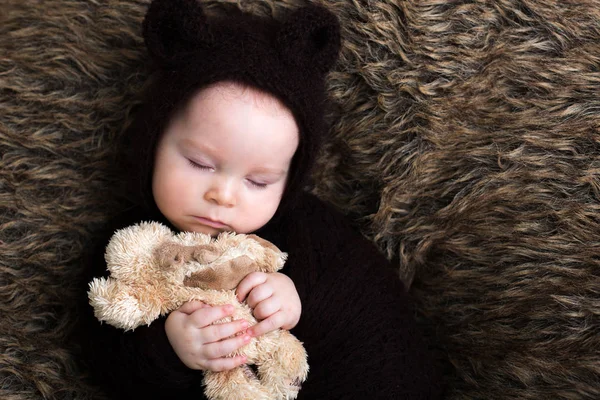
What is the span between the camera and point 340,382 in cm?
125

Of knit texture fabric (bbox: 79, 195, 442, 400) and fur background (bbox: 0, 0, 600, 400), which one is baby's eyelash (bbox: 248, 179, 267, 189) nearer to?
knit texture fabric (bbox: 79, 195, 442, 400)

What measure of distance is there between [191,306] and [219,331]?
65 millimetres

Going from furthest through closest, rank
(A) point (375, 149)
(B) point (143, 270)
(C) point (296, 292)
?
1. (A) point (375, 149)
2. (C) point (296, 292)
3. (B) point (143, 270)

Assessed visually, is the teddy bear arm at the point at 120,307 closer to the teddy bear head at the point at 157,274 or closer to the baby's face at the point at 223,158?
the teddy bear head at the point at 157,274

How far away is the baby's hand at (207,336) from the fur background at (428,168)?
0.27 m

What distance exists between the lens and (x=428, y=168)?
4.42ft

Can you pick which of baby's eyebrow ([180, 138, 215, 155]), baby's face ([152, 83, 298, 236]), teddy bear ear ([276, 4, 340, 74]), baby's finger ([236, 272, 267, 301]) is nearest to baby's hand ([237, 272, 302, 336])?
baby's finger ([236, 272, 267, 301])

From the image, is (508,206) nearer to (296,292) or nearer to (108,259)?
(296,292)

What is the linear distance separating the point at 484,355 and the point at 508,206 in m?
0.28

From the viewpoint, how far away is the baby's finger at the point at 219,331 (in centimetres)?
113

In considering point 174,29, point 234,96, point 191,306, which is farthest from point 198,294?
point 174,29

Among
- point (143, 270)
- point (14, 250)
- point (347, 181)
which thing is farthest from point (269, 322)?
point (14, 250)

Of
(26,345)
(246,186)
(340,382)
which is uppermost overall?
(246,186)

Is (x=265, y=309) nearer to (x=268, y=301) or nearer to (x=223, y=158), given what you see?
(x=268, y=301)
